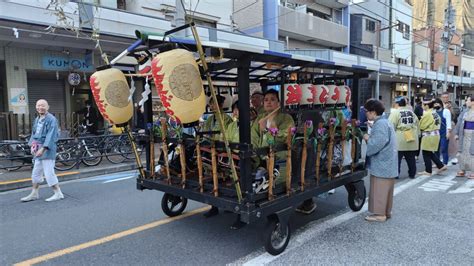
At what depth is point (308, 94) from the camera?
454 cm

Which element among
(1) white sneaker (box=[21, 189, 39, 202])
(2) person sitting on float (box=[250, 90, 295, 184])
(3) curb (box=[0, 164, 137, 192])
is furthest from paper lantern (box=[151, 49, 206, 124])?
(3) curb (box=[0, 164, 137, 192])

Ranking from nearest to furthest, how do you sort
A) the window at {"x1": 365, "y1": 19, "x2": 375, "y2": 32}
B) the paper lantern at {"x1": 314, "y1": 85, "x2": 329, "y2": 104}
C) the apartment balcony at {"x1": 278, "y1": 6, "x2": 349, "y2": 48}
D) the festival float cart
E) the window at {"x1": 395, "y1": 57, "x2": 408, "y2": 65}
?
the festival float cart → the paper lantern at {"x1": 314, "y1": 85, "x2": 329, "y2": 104} → the apartment balcony at {"x1": 278, "y1": 6, "x2": 349, "y2": 48} → the window at {"x1": 365, "y1": 19, "x2": 375, "y2": 32} → the window at {"x1": 395, "y1": 57, "x2": 408, "y2": 65}

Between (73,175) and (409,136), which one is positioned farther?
(73,175)

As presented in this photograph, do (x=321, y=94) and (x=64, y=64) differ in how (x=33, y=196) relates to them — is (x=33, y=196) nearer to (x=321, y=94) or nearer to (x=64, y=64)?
(x=321, y=94)

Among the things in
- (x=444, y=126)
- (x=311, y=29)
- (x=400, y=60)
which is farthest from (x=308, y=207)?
(x=400, y=60)

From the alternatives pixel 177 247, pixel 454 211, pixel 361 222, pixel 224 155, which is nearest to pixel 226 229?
pixel 177 247

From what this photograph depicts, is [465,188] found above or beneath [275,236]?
beneath

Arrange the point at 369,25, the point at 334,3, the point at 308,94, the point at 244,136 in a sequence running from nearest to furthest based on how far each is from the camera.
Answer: the point at 244,136
the point at 308,94
the point at 334,3
the point at 369,25

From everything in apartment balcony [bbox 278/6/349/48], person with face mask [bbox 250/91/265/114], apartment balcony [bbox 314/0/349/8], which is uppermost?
apartment balcony [bbox 314/0/349/8]

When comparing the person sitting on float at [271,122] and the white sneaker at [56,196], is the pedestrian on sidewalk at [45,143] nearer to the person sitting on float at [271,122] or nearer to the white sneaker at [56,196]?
the white sneaker at [56,196]

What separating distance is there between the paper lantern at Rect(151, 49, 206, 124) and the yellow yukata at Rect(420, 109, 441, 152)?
644cm

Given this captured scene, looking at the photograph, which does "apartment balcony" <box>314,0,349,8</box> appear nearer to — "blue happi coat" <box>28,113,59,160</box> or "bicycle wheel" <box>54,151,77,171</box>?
"bicycle wheel" <box>54,151,77,171</box>

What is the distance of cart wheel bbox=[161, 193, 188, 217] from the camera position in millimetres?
4934

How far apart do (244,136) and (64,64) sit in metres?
10.7
